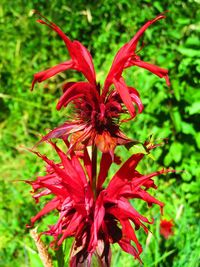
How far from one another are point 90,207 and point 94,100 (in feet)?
0.92

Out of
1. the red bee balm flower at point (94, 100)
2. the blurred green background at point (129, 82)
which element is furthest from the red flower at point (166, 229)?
the red bee balm flower at point (94, 100)

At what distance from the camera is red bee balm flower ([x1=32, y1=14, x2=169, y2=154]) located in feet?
3.44

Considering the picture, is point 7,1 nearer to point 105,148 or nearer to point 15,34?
point 15,34

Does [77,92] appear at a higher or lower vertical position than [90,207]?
higher

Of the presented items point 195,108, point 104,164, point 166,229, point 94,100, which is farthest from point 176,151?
point 94,100

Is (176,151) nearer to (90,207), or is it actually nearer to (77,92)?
(90,207)

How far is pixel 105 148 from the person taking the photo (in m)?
1.04

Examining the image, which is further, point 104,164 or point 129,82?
point 129,82

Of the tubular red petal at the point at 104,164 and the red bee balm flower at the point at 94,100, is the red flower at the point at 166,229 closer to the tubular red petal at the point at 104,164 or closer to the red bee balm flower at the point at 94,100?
the tubular red petal at the point at 104,164

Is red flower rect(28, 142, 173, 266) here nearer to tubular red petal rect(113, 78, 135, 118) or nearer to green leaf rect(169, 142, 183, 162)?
tubular red petal rect(113, 78, 135, 118)

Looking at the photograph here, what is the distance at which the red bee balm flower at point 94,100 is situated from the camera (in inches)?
41.3

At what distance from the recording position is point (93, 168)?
1156 millimetres

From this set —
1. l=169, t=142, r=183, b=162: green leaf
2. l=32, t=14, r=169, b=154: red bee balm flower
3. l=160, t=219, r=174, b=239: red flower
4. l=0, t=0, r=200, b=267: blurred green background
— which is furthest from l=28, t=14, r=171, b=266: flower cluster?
l=169, t=142, r=183, b=162: green leaf

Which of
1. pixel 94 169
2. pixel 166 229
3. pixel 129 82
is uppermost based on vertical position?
pixel 129 82
